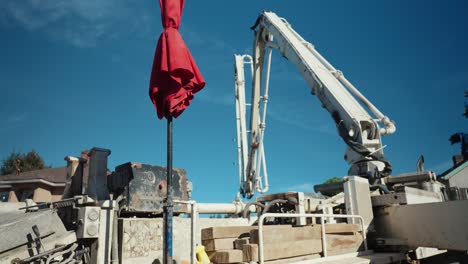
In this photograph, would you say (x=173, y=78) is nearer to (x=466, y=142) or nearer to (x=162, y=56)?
(x=162, y=56)

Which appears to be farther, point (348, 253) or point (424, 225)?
point (424, 225)

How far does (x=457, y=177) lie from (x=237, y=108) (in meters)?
17.2

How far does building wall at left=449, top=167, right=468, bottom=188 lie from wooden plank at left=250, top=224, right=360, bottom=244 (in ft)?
70.2

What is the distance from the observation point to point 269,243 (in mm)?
4859

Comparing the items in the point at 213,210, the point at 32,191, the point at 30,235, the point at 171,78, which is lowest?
the point at 30,235

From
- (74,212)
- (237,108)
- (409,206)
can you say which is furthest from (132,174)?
(237,108)

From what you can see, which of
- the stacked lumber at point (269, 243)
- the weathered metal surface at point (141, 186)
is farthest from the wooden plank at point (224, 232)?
the weathered metal surface at point (141, 186)

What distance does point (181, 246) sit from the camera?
5.88m

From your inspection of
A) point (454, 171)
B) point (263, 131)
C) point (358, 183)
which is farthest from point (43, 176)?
point (454, 171)

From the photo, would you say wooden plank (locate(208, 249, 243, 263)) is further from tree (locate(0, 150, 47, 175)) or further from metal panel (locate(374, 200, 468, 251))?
tree (locate(0, 150, 47, 175))

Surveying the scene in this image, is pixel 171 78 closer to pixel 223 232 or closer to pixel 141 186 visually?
pixel 223 232

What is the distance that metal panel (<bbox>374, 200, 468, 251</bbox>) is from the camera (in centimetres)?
629

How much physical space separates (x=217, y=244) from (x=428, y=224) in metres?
4.43

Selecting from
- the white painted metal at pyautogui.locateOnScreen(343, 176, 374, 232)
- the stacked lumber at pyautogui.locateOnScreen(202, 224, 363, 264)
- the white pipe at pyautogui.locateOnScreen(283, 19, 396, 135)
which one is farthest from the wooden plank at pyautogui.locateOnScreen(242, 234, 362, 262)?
the white pipe at pyautogui.locateOnScreen(283, 19, 396, 135)
